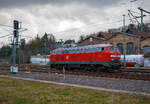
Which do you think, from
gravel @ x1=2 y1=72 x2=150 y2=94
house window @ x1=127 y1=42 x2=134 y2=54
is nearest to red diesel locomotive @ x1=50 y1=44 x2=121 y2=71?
gravel @ x1=2 y1=72 x2=150 y2=94

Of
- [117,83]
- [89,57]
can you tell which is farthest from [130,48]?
[117,83]

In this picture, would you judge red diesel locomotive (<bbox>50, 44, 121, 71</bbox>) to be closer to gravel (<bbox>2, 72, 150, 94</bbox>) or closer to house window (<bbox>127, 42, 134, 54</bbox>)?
gravel (<bbox>2, 72, 150, 94</bbox>)

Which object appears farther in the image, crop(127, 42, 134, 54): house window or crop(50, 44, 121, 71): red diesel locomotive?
crop(127, 42, 134, 54): house window

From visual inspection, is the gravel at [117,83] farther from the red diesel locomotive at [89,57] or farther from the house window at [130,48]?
the house window at [130,48]

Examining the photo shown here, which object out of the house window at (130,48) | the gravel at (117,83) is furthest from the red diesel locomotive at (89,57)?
the house window at (130,48)

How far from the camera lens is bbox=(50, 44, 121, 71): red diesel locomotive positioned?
890 inches

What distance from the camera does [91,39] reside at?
63156 mm

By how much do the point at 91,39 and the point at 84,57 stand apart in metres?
37.8

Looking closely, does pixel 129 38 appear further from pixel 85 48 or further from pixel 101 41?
pixel 85 48

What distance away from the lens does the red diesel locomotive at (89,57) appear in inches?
890

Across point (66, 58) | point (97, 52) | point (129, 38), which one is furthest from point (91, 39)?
point (97, 52)

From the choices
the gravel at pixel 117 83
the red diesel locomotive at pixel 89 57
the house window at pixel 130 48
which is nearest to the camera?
the gravel at pixel 117 83

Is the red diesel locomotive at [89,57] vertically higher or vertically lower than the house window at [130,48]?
lower

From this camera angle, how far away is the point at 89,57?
2514 cm
